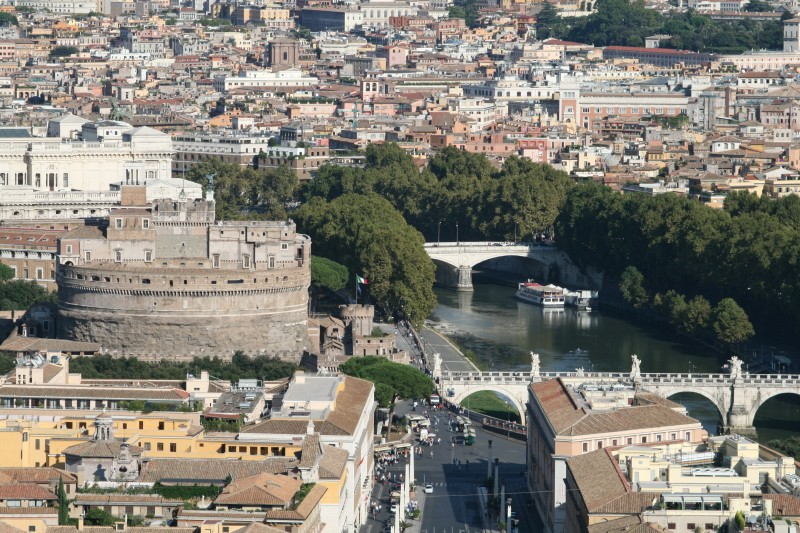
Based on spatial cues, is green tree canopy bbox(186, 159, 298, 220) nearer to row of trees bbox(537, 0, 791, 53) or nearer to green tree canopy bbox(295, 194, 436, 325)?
green tree canopy bbox(295, 194, 436, 325)

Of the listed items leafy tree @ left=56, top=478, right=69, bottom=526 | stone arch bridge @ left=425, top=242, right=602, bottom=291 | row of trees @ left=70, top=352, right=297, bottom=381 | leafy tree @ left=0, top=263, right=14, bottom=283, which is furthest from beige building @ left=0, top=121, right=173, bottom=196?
leafy tree @ left=56, top=478, right=69, bottom=526

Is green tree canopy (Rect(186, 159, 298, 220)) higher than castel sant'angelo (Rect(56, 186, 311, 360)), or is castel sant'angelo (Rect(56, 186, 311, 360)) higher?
castel sant'angelo (Rect(56, 186, 311, 360))

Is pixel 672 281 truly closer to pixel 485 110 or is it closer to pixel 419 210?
pixel 419 210

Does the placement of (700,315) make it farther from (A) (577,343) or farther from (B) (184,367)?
(B) (184,367)

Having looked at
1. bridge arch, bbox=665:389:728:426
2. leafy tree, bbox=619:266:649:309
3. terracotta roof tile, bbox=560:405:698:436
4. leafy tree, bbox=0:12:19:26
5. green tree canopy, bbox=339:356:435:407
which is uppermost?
terracotta roof tile, bbox=560:405:698:436

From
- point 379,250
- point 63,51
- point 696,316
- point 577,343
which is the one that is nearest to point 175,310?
point 379,250

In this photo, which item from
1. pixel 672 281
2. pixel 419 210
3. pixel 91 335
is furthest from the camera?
pixel 419 210

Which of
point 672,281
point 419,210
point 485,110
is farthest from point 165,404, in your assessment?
point 485,110
